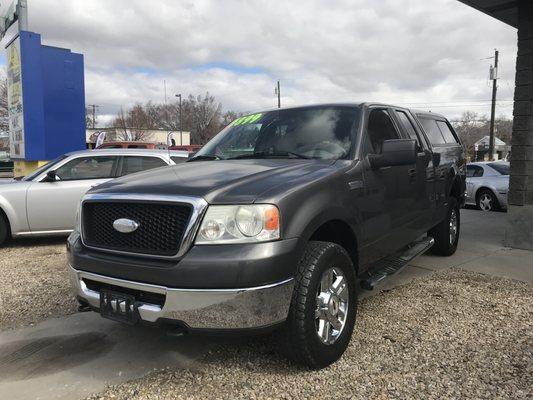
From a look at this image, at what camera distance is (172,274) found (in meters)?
2.77

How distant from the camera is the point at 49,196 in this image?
24.6ft

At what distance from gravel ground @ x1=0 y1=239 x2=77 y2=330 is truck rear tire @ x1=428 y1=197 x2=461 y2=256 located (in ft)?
14.5

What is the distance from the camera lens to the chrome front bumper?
108 inches

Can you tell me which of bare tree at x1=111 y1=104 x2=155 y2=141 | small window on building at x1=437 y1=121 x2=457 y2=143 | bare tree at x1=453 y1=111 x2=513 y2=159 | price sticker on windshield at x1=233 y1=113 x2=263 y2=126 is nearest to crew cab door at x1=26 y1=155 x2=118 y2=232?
price sticker on windshield at x1=233 y1=113 x2=263 y2=126

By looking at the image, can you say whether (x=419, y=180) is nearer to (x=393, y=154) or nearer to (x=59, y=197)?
(x=393, y=154)

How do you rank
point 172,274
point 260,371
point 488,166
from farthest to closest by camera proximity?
point 488,166, point 260,371, point 172,274

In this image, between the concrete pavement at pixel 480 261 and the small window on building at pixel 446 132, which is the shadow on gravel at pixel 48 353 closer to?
the concrete pavement at pixel 480 261

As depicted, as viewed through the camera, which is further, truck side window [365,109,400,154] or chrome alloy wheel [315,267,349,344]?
truck side window [365,109,400,154]

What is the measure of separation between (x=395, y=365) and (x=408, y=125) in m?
2.78

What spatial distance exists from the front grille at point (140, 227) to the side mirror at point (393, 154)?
5.78 ft

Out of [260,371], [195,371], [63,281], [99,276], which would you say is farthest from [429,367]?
[63,281]

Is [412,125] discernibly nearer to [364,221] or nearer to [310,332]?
[364,221]

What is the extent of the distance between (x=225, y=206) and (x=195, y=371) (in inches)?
48.3

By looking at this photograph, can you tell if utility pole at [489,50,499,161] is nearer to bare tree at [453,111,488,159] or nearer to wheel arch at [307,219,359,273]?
wheel arch at [307,219,359,273]
